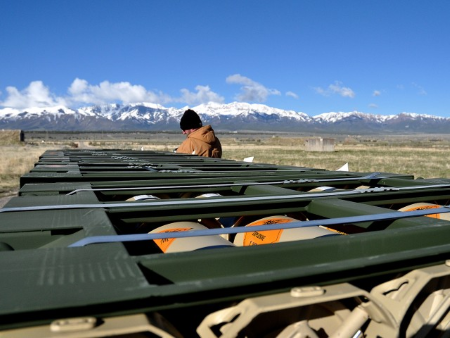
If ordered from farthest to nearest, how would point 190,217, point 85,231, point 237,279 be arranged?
1. point 190,217
2. point 85,231
3. point 237,279

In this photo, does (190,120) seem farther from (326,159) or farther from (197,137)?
(326,159)

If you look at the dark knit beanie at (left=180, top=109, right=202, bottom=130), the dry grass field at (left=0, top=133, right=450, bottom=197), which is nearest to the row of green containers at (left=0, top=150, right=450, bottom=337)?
the dark knit beanie at (left=180, top=109, right=202, bottom=130)

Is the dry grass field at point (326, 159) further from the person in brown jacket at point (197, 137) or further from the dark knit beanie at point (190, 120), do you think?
the dark knit beanie at point (190, 120)

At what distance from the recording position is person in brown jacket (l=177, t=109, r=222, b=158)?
936 cm

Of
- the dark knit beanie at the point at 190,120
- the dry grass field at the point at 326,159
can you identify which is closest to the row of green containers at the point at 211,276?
the dark knit beanie at the point at 190,120

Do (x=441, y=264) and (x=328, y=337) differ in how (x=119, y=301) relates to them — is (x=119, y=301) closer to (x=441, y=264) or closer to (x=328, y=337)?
(x=328, y=337)

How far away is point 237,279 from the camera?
164 centimetres

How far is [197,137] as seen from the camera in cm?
982

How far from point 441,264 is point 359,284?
39 cm

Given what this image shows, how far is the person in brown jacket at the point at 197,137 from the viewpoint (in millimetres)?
9360

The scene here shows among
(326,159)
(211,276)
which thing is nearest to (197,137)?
(211,276)

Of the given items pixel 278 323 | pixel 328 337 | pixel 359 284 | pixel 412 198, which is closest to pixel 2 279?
pixel 278 323

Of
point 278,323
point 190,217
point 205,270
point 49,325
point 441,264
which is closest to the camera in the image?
point 49,325

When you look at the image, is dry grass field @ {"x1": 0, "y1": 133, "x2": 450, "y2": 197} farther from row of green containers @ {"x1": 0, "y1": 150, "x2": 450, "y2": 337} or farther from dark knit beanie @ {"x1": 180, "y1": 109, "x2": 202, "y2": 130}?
row of green containers @ {"x1": 0, "y1": 150, "x2": 450, "y2": 337}
